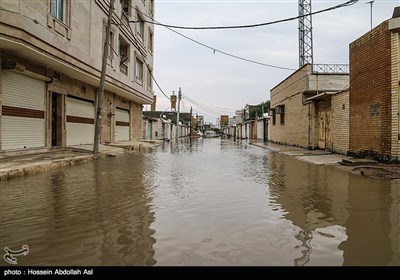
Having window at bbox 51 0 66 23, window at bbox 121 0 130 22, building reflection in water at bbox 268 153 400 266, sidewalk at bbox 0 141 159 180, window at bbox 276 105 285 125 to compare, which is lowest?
building reflection in water at bbox 268 153 400 266

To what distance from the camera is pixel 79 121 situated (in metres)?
16.9

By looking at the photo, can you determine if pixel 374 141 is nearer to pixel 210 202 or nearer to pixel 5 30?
pixel 210 202

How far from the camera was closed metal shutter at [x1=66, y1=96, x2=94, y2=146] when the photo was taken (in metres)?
15.8

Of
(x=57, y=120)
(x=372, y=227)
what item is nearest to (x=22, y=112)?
(x=57, y=120)

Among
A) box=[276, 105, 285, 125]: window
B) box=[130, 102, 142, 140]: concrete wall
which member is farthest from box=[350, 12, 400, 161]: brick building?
box=[130, 102, 142, 140]: concrete wall

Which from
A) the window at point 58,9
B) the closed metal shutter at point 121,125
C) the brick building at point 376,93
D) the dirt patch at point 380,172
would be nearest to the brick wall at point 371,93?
the brick building at point 376,93

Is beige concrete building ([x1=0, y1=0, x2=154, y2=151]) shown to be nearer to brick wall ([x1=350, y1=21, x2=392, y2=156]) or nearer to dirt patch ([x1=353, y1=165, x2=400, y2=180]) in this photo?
dirt patch ([x1=353, y1=165, x2=400, y2=180])

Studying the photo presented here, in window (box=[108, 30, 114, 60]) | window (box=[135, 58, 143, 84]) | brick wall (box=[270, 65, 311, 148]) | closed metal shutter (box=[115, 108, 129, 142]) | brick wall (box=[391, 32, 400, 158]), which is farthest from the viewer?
window (box=[135, 58, 143, 84])

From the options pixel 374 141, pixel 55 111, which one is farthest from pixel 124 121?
pixel 374 141

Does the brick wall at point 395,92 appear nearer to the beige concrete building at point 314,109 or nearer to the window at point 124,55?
the beige concrete building at point 314,109

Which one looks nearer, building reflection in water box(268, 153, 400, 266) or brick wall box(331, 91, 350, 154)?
building reflection in water box(268, 153, 400, 266)

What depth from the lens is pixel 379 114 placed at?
11.6m

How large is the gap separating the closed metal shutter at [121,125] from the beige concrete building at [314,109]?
1352 cm

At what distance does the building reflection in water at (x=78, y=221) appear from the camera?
121 inches
